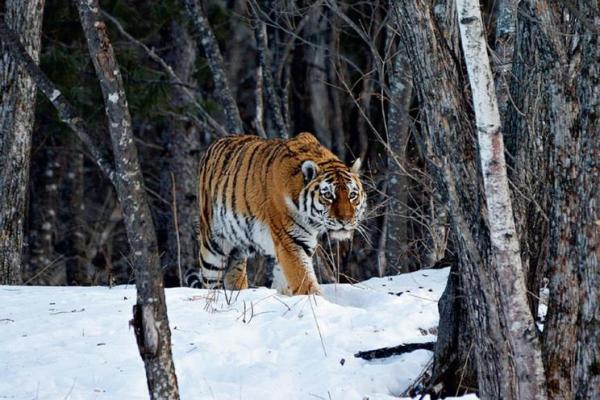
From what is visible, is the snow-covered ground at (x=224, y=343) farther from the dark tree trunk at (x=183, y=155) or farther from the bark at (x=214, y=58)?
the dark tree trunk at (x=183, y=155)

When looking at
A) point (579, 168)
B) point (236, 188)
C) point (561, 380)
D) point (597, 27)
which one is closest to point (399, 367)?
point (561, 380)

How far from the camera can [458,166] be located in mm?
5008

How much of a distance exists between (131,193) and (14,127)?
4.37 metres

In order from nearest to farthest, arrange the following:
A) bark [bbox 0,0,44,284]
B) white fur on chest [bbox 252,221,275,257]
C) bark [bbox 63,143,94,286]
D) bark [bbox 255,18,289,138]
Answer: white fur on chest [bbox 252,221,275,257]
bark [bbox 0,0,44,284]
bark [bbox 255,18,289,138]
bark [bbox 63,143,94,286]

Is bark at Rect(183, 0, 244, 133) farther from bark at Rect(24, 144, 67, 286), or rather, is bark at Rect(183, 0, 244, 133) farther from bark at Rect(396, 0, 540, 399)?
bark at Rect(396, 0, 540, 399)

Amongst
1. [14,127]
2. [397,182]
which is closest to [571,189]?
[14,127]

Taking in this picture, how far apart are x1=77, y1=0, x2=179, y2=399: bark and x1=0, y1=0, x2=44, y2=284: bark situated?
4164 millimetres

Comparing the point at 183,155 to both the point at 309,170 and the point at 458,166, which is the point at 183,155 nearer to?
the point at 309,170

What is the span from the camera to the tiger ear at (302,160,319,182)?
8.62 metres

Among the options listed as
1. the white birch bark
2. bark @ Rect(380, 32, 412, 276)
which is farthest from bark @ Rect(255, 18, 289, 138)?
the white birch bark

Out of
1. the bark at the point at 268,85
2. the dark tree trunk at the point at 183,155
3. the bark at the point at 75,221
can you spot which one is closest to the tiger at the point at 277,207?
the bark at the point at 268,85

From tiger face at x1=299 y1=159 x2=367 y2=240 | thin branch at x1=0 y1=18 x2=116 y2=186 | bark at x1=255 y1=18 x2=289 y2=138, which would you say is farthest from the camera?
bark at x1=255 y1=18 x2=289 y2=138

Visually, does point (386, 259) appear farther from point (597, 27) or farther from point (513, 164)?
point (597, 27)

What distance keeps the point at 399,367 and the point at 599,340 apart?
5.18ft
